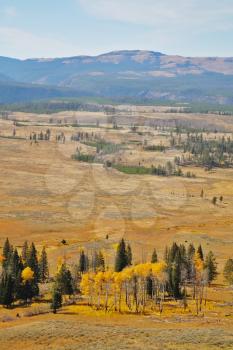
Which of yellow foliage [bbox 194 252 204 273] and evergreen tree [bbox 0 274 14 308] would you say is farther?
yellow foliage [bbox 194 252 204 273]

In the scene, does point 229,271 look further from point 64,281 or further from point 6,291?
point 6,291

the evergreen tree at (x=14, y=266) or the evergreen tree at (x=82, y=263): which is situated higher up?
the evergreen tree at (x=14, y=266)

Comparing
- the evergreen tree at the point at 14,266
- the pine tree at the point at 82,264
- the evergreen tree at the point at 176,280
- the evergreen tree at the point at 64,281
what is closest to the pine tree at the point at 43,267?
the pine tree at the point at 82,264

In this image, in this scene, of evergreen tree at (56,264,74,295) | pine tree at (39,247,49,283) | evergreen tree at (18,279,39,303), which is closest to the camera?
evergreen tree at (18,279,39,303)

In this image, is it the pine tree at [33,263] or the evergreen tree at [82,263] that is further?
the evergreen tree at [82,263]

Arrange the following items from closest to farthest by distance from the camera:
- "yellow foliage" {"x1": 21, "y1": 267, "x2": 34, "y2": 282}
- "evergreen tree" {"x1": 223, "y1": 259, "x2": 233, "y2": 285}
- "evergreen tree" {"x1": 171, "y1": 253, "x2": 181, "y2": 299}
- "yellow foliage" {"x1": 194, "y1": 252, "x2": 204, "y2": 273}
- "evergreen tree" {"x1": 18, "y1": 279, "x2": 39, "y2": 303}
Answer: "yellow foliage" {"x1": 21, "y1": 267, "x2": 34, "y2": 282} → "evergreen tree" {"x1": 18, "y1": 279, "x2": 39, "y2": 303} → "evergreen tree" {"x1": 171, "y1": 253, "x2": 181, "y2": 299} → "yellow foliage" {"x1": 194, "y1": 252, "x2": 204, "y2": 273} → "evergreen tree" {"x1": 223, "y1": 259, "x2": 233, "y2": 285}

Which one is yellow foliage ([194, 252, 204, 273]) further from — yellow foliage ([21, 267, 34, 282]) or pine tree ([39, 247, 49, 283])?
yellow foliage ([21, 267, 34, 282])

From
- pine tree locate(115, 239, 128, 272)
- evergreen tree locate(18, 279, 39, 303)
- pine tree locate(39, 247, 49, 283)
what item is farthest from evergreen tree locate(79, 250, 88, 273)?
evergreen tree locate(18, 279, 39, 303)

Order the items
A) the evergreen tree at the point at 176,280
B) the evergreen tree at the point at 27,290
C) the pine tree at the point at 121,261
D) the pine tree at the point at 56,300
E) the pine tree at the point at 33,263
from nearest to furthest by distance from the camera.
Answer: the pine tree at the point at 56,300
the evergreen tree at the point at 27,290
the evergreen tree at the point at 176,280
the pine tree at the point at 33,263
the pine tree at the point at 121,261

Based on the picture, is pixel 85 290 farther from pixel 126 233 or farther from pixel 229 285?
pixel 126 233

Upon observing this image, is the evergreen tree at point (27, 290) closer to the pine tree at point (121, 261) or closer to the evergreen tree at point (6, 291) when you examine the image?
the evergreen tree at point (6, 291)
